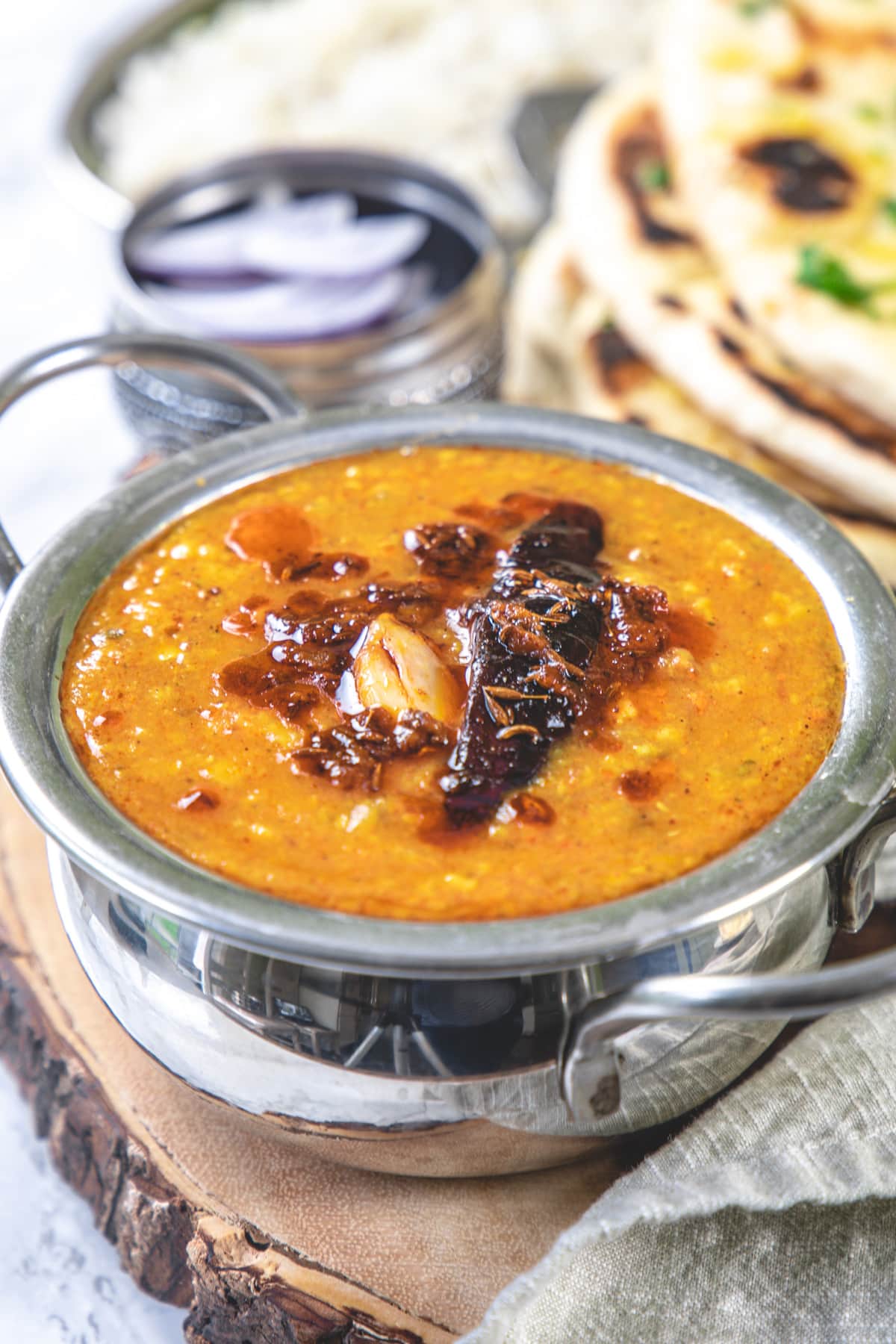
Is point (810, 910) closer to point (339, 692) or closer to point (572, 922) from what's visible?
point (572, 922)

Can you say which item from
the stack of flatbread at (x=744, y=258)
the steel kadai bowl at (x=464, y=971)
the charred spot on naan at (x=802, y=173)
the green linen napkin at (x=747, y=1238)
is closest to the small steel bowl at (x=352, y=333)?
the stack of flatbread at (x=744, y=258)

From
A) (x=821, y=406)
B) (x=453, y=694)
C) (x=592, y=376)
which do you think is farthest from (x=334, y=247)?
(x=453, y=694)

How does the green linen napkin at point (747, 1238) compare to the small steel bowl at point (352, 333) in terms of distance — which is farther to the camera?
the small steel bowl at point (352, 333)

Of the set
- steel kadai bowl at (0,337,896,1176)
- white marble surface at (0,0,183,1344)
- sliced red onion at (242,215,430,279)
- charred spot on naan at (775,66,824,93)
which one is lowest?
white marble surface at (0,0,183,1344)

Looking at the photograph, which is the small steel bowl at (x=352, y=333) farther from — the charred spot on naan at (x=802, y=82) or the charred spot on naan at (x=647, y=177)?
the charred spot on naan at (x=802, y=82)

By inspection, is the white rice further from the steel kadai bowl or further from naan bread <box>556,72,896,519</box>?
the steel kadai bowl

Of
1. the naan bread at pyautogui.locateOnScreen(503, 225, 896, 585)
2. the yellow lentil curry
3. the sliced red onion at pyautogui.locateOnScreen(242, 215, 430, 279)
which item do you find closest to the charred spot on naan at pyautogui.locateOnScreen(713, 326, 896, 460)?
the naan bread at pyautogui.locateOnScreen(503, 225, 896, 585)
